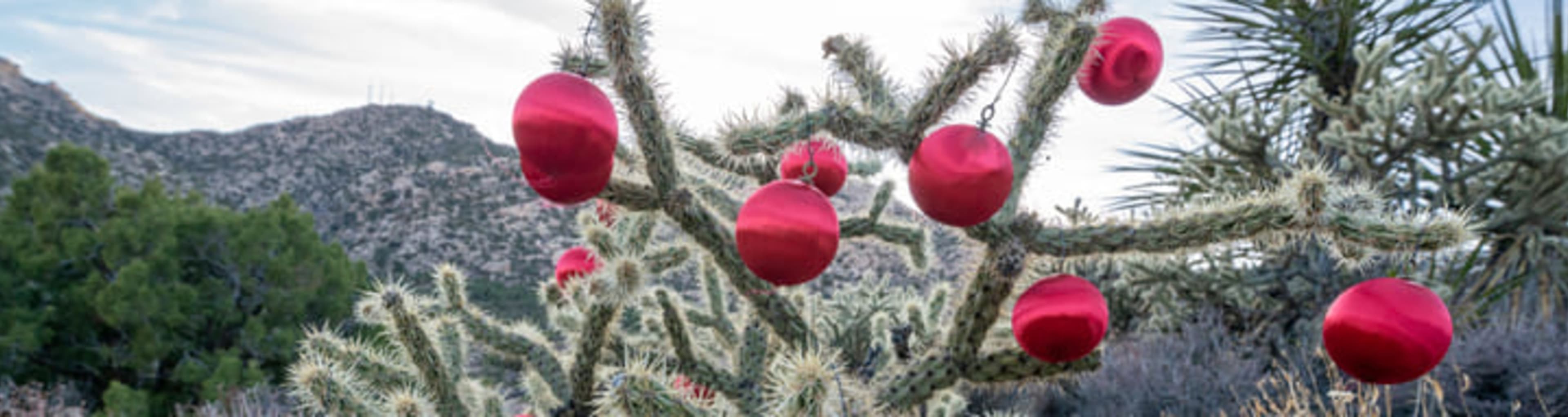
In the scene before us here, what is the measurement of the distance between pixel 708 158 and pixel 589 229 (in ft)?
1.96

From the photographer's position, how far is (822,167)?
227cm

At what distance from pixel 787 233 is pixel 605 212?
44.3 inches

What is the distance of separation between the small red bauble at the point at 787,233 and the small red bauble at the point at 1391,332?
3.78 ft

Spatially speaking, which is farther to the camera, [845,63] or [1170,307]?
[1170,307]

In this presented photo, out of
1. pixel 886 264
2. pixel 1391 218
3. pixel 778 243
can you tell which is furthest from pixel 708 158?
pixel 886 264

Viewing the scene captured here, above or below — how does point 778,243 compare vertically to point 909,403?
above

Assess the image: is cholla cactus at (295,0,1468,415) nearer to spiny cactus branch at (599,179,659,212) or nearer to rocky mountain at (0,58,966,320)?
spiny cactus branch at (599,179,659,212)

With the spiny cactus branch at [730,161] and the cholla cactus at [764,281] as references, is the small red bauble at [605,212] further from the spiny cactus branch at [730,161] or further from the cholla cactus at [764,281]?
the spiny cactus branch at [730,161]

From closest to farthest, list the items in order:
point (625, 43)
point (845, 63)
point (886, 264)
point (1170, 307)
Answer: point (625, 43)
point (845, 63)
point (1170, 307)
point (886, 264)

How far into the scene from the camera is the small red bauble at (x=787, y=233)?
1.49m

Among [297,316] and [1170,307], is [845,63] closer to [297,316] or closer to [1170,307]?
[1170,307]

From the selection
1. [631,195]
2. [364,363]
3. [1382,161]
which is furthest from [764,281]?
[1382,161]

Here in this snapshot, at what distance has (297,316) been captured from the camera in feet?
30.9

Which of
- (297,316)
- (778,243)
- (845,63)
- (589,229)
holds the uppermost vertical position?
(845,63)
